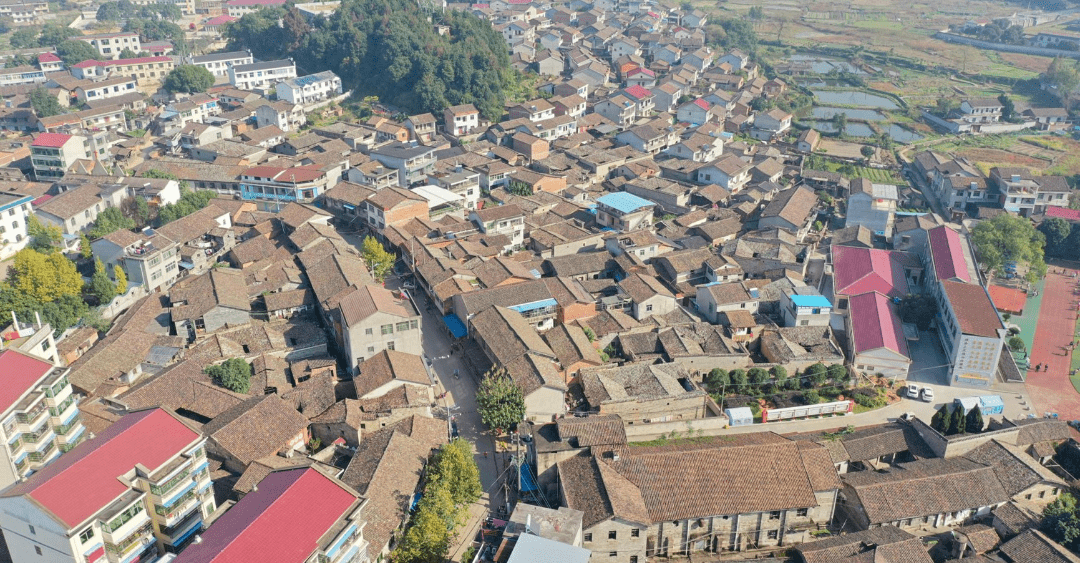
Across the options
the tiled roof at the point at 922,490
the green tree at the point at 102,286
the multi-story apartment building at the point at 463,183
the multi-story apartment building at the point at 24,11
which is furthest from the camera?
the multi-story apartment building at the point at 24,11

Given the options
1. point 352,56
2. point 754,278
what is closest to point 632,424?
point 754,278

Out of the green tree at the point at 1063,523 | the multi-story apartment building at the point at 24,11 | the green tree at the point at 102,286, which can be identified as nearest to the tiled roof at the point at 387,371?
the green tree at the point at 102,286

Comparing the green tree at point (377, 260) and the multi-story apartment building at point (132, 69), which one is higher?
the multi-story apartment building at point (132, 69)

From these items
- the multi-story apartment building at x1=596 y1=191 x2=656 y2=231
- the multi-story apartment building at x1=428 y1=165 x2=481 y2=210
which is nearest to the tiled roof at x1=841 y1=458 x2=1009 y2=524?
the multi-story apartment building at x1=596 y1=191 x2=656 y2=231

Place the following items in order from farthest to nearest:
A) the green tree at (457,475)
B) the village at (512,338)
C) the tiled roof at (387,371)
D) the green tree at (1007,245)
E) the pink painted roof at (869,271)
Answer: the green tree at (1007,245)
the pink painted roof at (869,271)
the tiled roof at (387,371)
the green tree at (457,475)
the village at (512,338)

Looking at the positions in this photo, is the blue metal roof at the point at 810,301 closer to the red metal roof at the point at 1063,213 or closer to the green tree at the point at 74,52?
the red metal roof at the point at 1063,213

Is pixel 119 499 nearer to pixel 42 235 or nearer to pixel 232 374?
pixel 232 374

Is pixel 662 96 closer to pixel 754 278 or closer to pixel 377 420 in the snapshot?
pixel 754 278
